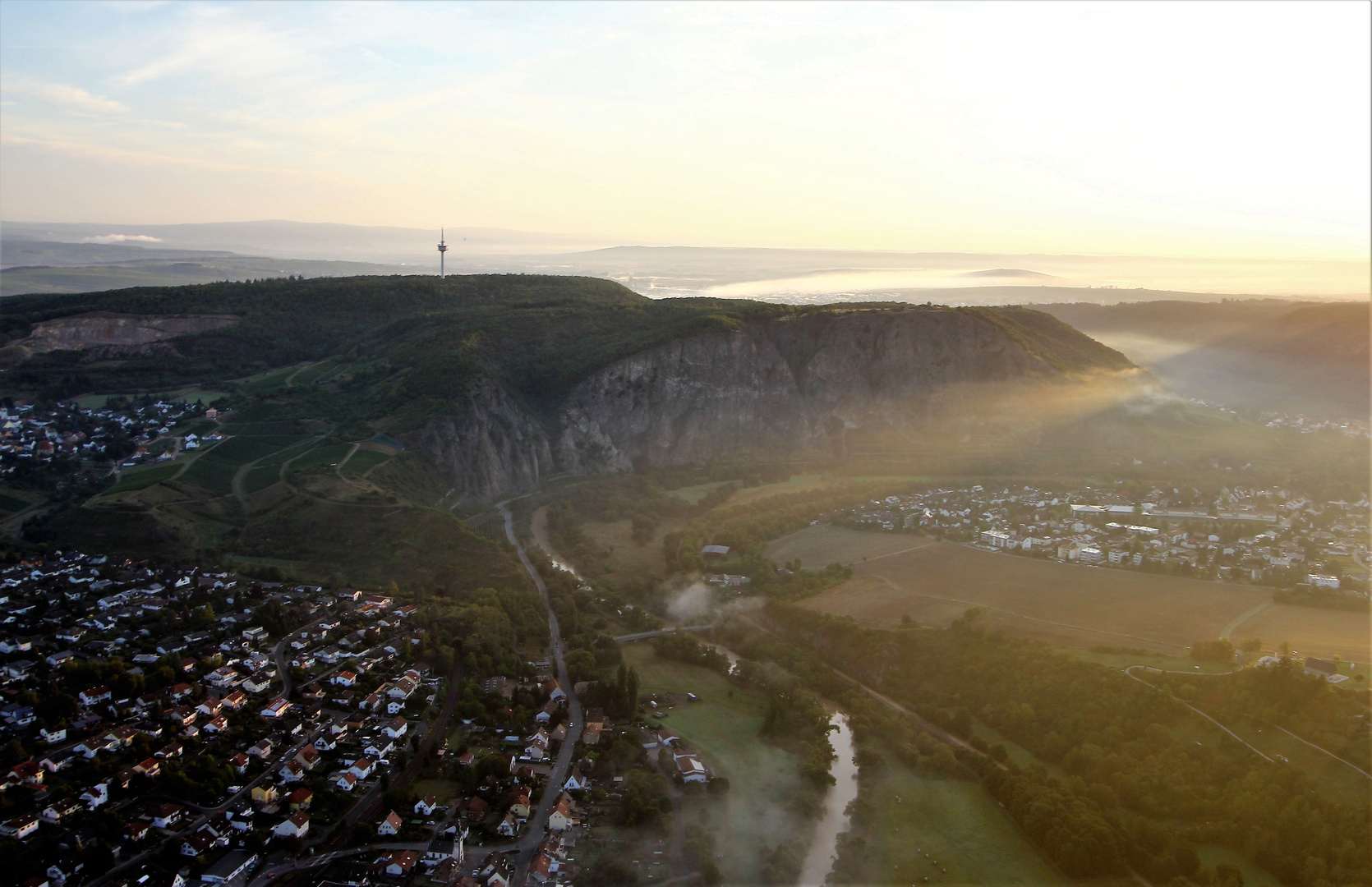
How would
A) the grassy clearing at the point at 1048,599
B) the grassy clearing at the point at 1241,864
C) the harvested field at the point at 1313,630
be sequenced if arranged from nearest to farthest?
1. the grassy clearing at the point at 1241,864
2. the harvested field at the point at 1313,630
3. the grassy clearing at the point at 1048,599

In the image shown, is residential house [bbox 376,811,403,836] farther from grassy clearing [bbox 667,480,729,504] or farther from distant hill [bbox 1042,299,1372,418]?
distant hill [bbox 1042,299,1372,418]

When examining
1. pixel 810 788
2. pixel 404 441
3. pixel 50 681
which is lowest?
pixel 810 788

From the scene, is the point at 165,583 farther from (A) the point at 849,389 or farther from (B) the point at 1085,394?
(B) the point at 1085,394

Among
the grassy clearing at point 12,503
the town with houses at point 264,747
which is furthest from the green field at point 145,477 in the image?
the town with houses at point 264,747

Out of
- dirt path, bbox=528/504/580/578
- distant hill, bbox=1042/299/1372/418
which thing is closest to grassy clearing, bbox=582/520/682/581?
dirt path, bbox=528/504/580/578

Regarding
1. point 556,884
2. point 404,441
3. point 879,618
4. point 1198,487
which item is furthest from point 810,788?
point 1198,487

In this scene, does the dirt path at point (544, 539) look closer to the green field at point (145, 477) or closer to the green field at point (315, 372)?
the green field at point (145, 477)
